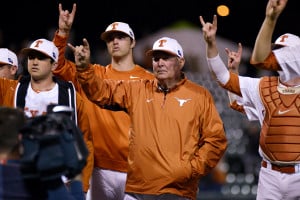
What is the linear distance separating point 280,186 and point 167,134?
0.91 metres

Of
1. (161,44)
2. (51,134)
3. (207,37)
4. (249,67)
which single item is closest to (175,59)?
(161,44)

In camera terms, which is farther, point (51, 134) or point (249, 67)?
point (249, 67)

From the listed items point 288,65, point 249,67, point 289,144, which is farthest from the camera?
point 249,67

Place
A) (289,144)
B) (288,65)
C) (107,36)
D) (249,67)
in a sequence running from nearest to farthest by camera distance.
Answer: (288,65)
(289,144)
(107,36)
(249,67)

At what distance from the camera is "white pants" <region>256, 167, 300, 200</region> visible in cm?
645

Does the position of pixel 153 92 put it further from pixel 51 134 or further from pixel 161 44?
pixel 51 134

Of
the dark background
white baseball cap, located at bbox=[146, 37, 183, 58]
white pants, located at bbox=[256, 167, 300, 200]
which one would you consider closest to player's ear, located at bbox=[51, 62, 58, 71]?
white baseball cap, located at bbox=[146, 37, 183, 58]

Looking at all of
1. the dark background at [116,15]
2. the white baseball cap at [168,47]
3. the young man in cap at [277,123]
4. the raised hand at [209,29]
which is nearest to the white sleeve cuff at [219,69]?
the young man in cap at [277,123]

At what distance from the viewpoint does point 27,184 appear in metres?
4.44

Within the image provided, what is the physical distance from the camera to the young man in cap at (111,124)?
742 centimetres

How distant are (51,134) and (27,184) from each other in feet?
0.91

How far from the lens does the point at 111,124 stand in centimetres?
750

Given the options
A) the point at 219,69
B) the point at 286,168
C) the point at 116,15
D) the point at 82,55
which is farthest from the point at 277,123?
the point at 116,15

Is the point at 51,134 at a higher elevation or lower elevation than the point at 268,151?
higher
